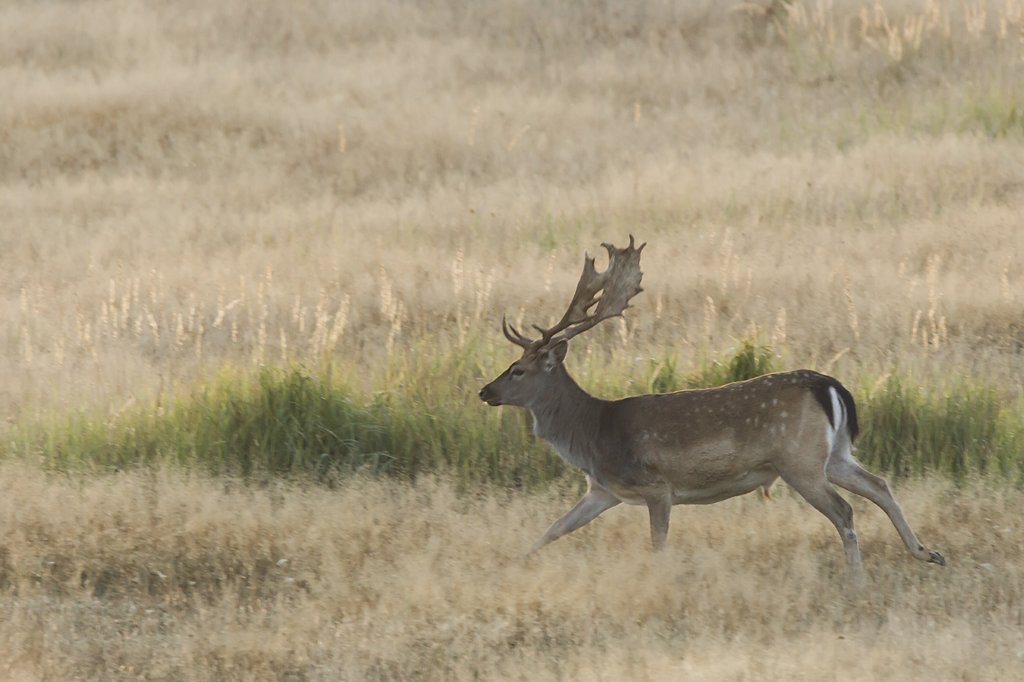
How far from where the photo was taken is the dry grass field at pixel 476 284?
26.7 ft

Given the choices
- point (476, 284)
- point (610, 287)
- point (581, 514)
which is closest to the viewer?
point (581, 514)

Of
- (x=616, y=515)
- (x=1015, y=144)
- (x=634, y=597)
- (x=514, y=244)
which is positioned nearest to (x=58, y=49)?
(x=514, y=244)

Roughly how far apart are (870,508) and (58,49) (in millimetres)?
16267

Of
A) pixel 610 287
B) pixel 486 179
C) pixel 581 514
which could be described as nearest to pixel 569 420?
pixel 581 514

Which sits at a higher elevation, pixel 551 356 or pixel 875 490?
pixel 551 356

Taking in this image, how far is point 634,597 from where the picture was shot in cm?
834

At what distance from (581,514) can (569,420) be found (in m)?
0.52

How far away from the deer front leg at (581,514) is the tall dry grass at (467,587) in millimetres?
133

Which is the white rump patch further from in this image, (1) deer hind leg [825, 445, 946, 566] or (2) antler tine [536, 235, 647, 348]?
(2) antler tine [536, 235, 647, 348]

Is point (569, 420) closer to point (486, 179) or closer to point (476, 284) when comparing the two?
point (476, 284)

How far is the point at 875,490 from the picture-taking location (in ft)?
28.8

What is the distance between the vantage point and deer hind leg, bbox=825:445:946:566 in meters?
8.74

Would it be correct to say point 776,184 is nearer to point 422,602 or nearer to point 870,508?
point 870,508

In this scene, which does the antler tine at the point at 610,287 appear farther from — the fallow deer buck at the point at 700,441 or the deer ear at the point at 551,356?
the fallow deer buck at the point at 700,441
